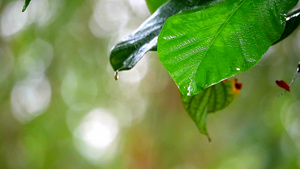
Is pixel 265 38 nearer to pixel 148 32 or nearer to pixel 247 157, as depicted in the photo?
pixel 148 32

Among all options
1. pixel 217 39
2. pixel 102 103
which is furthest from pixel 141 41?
pixel 102 103

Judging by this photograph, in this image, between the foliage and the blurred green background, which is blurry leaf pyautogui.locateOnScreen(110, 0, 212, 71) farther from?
the blurred green background

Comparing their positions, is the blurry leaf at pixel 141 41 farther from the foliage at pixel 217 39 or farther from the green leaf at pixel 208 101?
the green leaf at pixel 208 101

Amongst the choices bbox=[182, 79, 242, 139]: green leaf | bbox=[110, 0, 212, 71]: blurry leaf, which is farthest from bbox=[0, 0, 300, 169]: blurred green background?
bbox=[110, 0, 212, 71]: blurry leaf

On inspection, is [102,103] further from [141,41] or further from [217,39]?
[217,39]

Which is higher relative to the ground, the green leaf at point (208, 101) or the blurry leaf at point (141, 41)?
the blurry leaf at point (141, 41)

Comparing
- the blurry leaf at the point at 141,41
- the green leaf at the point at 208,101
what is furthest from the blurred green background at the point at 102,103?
the blurry leaf at the point at 141,41

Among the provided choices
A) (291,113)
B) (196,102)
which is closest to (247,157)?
(291,113)
